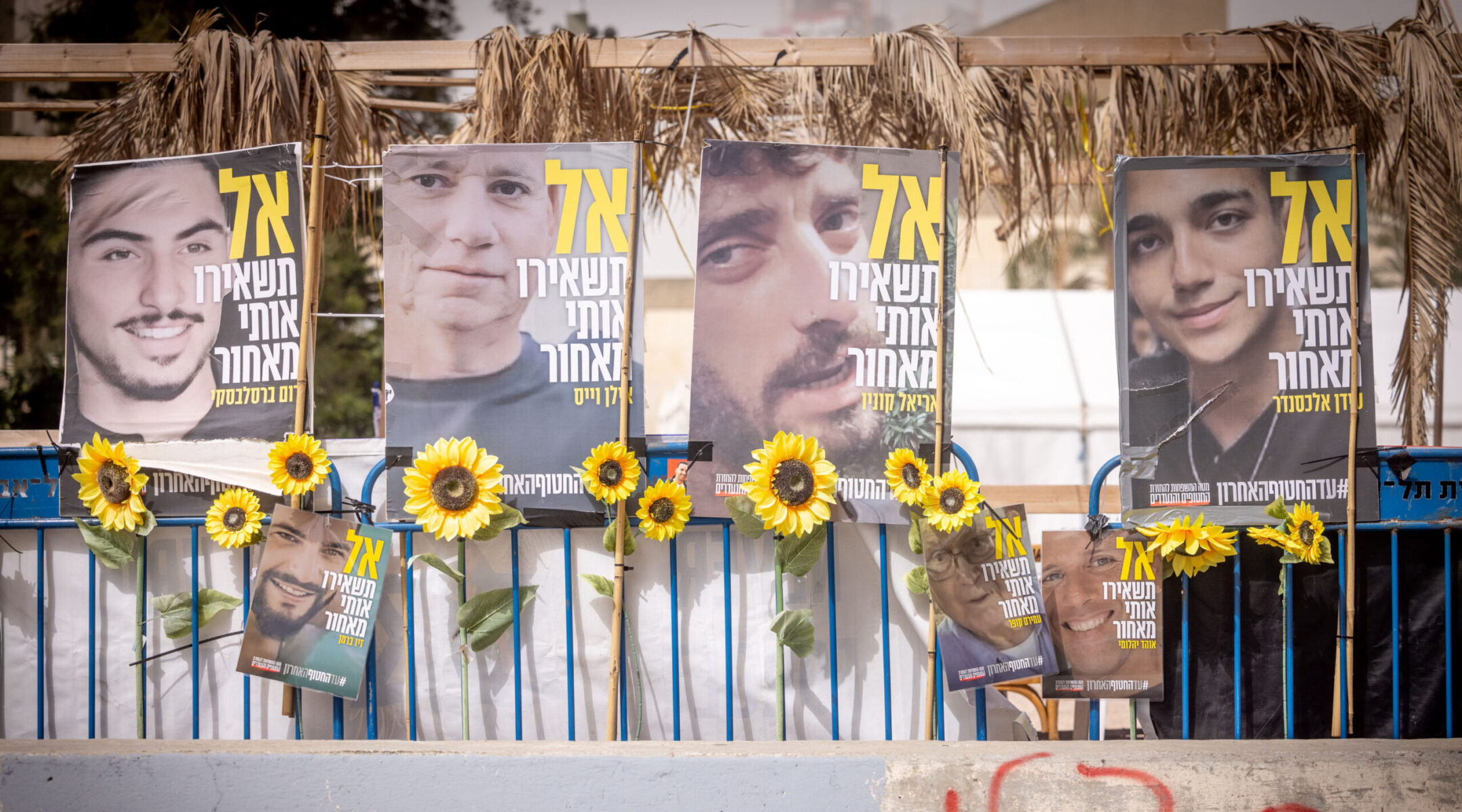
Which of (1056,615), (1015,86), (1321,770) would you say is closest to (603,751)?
(1056,615)

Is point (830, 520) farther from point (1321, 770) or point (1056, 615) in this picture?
point (1321, 770)

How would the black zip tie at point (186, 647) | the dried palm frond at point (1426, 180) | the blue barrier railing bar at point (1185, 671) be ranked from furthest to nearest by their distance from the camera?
the dried palm frond at point (1426, 180) < the black zip tie at point (186, 647) < the blue barrier railing bar at point (1185, 671)

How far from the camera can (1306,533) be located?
371cm

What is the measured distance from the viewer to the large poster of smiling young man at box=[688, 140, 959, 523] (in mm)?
3771

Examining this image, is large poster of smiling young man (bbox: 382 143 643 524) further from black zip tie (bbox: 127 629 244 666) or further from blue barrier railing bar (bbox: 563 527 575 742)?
black zip tie (bbox: 127 629 244 666)

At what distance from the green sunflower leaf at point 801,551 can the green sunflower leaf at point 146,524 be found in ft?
8.23

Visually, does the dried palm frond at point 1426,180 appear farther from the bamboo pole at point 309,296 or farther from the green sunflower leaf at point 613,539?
the bamboo pole at point 309,296

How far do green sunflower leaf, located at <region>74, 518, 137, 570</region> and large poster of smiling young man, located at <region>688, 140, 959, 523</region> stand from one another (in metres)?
2.30

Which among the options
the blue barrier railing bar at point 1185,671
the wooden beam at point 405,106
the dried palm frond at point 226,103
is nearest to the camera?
the blue barrier railing bar at point 1185,671

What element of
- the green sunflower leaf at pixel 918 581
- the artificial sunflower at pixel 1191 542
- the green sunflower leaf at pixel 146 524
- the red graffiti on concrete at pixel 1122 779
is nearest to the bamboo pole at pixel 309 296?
the green sunflower leaf at pixel 146 524

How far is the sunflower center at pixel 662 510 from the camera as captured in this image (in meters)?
3.67

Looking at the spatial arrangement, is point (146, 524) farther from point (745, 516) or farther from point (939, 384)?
point (939, 384)

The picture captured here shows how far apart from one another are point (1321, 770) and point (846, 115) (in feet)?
12.4

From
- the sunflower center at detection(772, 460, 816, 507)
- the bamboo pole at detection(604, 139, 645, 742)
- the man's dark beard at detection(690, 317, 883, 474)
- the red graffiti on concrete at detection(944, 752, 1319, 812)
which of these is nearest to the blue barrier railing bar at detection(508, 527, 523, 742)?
the bamboo pole at detection(604, 139, 645, 742)
